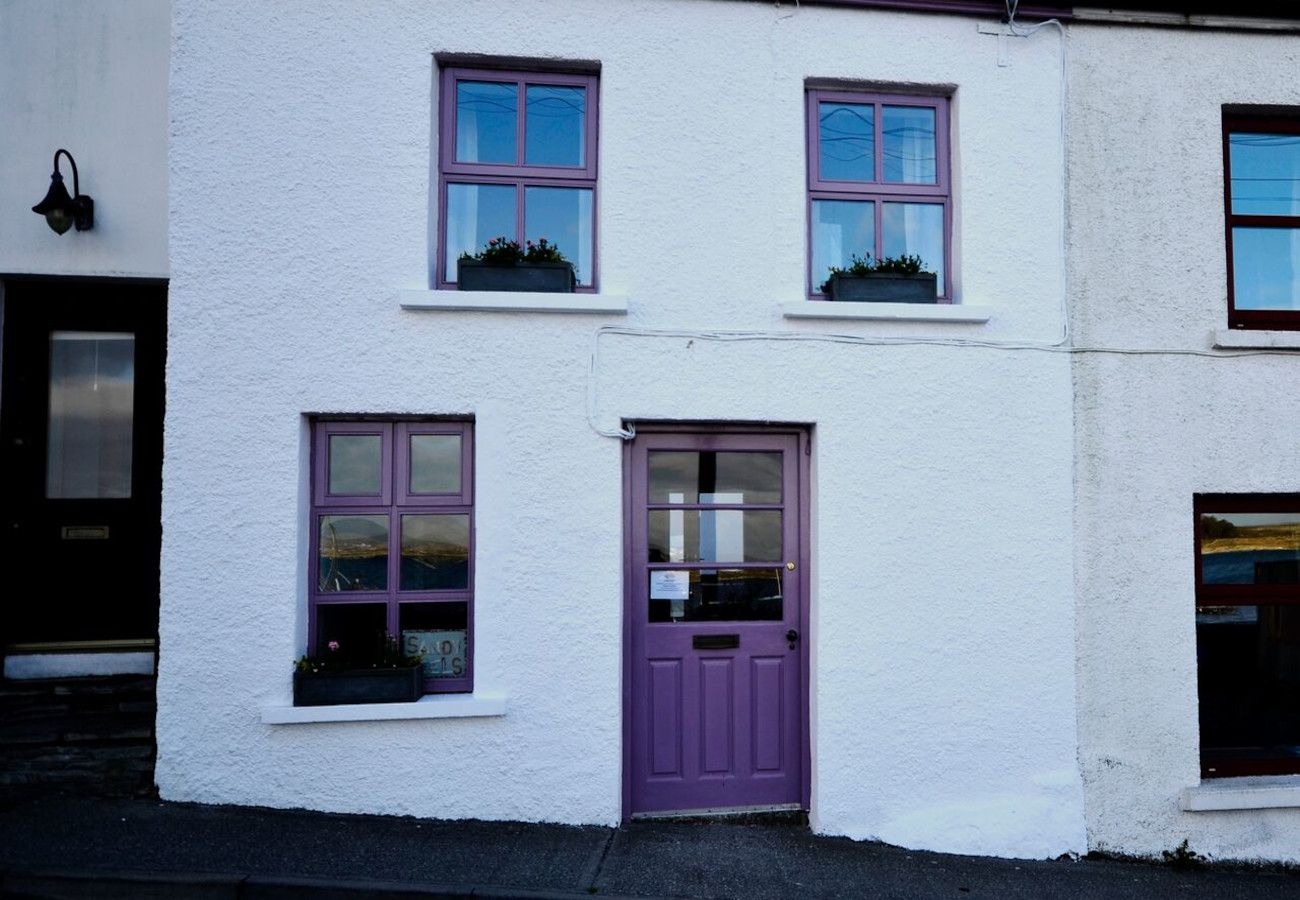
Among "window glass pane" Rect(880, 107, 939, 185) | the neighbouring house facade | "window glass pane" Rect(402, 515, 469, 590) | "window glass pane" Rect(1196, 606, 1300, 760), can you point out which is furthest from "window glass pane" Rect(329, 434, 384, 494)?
"window glass pane" Rect(1196, 606, 1300, 760)

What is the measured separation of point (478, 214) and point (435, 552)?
7.25 ft

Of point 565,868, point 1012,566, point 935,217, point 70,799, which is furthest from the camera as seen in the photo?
point 935,217

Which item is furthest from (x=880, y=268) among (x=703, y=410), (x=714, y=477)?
(x=714, y=477)

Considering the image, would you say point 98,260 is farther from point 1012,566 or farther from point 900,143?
point 1012,566

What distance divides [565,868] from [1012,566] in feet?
10.7

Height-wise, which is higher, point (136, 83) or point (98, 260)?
point (136, 83)

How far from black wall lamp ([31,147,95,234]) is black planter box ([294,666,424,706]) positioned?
3.26 m

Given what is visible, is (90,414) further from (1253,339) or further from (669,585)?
(1253,339)

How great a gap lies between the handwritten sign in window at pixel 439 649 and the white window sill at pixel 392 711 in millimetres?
244

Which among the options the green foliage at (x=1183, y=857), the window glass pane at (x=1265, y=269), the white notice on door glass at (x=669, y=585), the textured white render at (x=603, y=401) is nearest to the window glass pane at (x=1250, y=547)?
the textured white render at (x=603, y=401)

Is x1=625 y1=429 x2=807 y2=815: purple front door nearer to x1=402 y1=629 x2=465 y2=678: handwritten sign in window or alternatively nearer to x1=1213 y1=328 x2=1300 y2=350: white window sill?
x1=402 y1=629 x2=465 y2=678: handwritten sign in window

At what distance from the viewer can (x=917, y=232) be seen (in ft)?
18.3

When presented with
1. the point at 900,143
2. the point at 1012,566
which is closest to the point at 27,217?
the point at 900,143

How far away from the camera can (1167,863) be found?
17.0ft
